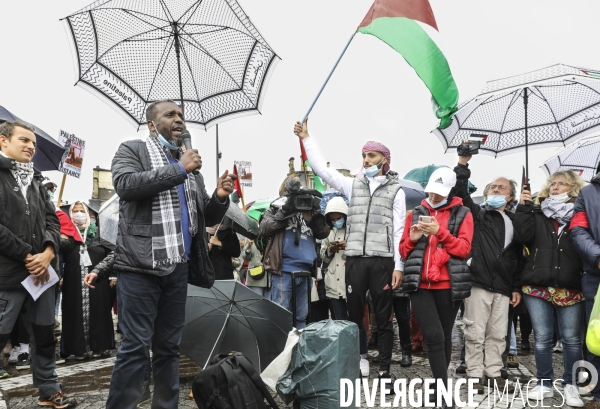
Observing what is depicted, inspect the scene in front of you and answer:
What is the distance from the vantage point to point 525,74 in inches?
238

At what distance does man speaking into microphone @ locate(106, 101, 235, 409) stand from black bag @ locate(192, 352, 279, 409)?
8.5 inches

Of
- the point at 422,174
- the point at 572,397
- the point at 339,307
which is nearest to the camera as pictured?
the point at 572,397

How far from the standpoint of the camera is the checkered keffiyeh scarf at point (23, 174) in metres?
4.63

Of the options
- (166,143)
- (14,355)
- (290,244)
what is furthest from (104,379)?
(166,143)

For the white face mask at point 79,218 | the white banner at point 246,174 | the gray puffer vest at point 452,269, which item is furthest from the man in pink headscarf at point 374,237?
the white banner at point 246,174

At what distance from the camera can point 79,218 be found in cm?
837

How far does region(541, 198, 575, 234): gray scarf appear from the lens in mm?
5371

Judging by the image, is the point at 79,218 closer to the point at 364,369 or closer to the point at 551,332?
the point at 364,369

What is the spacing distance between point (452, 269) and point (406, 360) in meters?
2.10

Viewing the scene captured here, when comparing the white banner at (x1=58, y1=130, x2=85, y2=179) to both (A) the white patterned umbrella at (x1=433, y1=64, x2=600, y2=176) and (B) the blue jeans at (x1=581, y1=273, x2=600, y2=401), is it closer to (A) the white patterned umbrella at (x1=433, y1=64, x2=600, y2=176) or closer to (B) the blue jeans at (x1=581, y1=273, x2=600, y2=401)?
(A) the white patterned umbrella at (x1=433, y1=64, x2=600, y2=176)

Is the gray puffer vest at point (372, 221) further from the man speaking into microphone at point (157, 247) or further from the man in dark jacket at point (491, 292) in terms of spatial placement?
the man speaking into microphone at point (157, 247)

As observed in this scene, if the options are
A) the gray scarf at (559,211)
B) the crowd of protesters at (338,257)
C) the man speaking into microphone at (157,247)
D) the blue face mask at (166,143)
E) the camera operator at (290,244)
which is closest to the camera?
the man speaking into microphone at (157,247)

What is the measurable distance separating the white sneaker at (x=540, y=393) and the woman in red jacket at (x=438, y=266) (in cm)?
95

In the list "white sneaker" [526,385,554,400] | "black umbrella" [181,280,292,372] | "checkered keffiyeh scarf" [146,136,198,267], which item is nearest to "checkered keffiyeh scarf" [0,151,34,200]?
"checkered keffiyeh scarf" [146,136,198,267]
